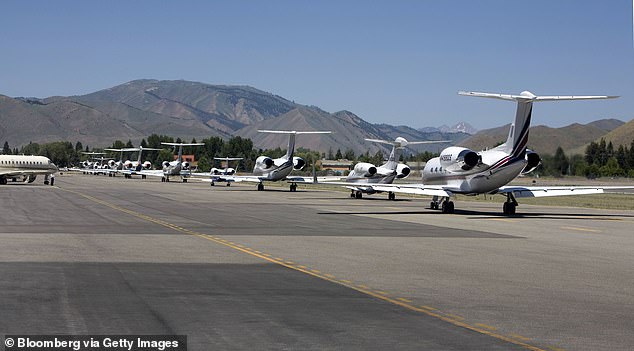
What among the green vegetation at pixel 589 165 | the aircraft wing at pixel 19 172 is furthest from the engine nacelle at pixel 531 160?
the green vegetation at pixel 589 165

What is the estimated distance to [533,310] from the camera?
15.5 metres

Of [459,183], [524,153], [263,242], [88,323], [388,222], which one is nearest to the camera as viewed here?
[88,323]

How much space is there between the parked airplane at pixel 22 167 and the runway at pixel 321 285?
66153 mm

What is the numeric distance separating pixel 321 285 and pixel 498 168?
30.3m

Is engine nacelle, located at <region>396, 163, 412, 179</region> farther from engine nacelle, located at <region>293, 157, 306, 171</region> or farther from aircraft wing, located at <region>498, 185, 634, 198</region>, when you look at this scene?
aircraft wing, located at <region>498, 185, 634, 198</region>

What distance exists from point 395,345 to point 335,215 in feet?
115

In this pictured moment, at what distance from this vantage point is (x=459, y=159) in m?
50.5

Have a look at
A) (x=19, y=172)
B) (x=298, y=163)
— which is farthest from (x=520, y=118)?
(x=19, y=172)

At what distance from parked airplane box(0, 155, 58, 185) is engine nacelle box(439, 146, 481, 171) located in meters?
59.8

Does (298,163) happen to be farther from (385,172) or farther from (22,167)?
(22,167)

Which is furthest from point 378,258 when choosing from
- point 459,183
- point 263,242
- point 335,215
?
point 459,183

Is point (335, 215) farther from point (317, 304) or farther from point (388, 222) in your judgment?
point (317, 304)

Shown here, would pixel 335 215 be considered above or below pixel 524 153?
below

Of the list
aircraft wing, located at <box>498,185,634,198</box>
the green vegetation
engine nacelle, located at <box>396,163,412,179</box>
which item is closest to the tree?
the green vegetation
